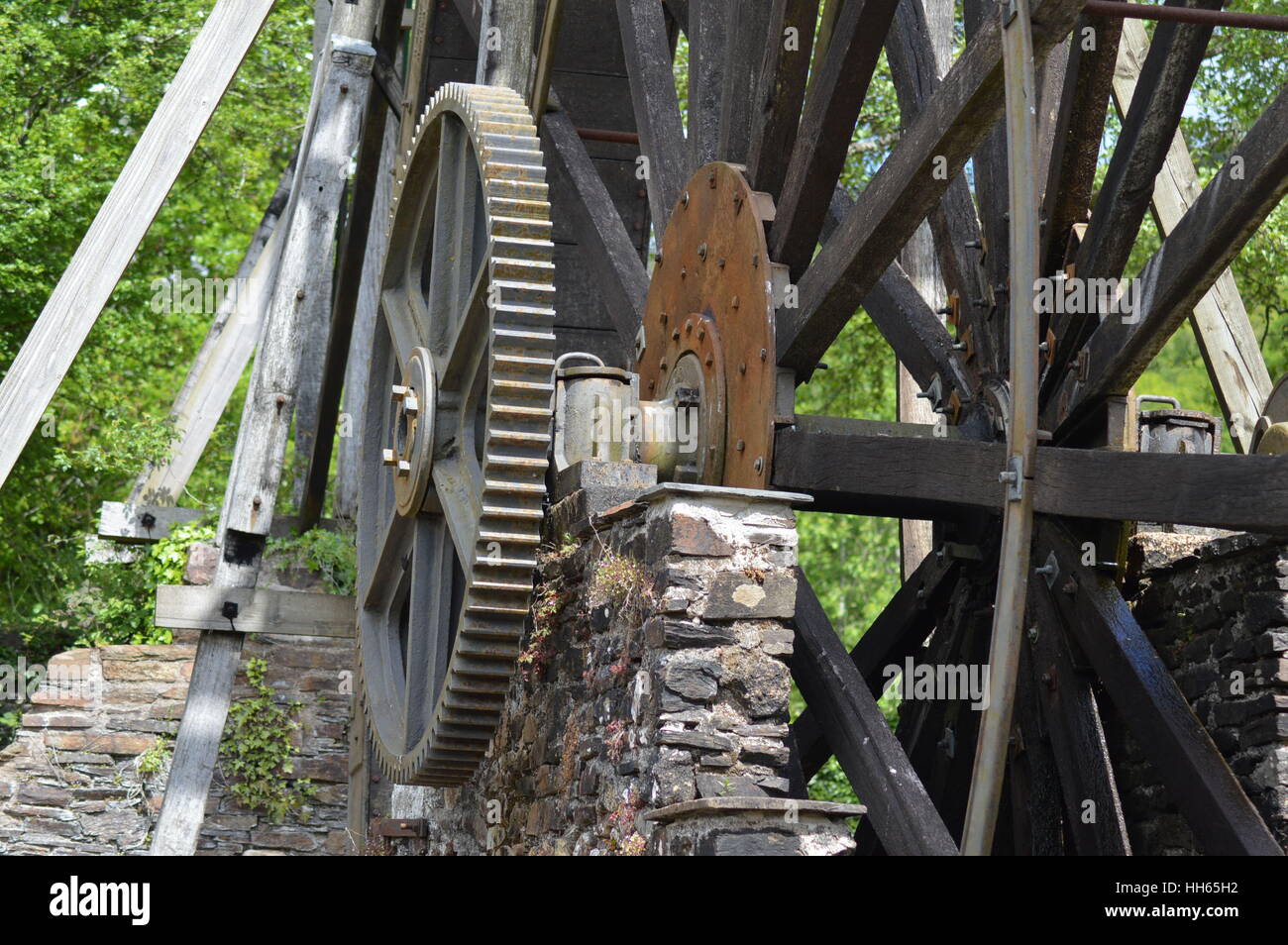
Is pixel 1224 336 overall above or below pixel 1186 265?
above

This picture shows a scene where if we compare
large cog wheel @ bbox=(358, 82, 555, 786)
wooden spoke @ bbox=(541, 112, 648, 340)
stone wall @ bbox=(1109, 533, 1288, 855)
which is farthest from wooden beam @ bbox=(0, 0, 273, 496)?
stone wall @ bbox=(1109, 533, 1288, 855)

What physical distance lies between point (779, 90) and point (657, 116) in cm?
110

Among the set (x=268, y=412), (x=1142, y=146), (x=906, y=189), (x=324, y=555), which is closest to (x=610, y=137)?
(x=268, y=412)

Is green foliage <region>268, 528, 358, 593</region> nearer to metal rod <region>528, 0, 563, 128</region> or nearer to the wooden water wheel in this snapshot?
the wooden water wheel

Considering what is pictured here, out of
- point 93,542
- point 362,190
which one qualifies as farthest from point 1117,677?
point 93,542

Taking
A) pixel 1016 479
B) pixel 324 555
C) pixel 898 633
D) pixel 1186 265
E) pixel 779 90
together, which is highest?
pixel 779 90

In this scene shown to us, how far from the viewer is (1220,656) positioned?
17.8 ft

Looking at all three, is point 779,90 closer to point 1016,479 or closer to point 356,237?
point 1016,479

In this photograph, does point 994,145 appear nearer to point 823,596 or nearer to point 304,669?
point 304,669

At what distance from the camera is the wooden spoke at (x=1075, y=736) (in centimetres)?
545

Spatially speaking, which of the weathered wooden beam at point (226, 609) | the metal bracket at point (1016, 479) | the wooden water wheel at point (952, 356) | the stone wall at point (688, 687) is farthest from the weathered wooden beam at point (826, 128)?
the weathered wooden beam at point (226, 609)

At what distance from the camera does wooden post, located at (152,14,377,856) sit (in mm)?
7000

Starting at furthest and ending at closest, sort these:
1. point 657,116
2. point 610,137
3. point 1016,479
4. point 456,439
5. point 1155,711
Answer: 1. point 610,137
2. point 657,116
3. point 456,439
4. point 1155,711
5. point 1016,479
